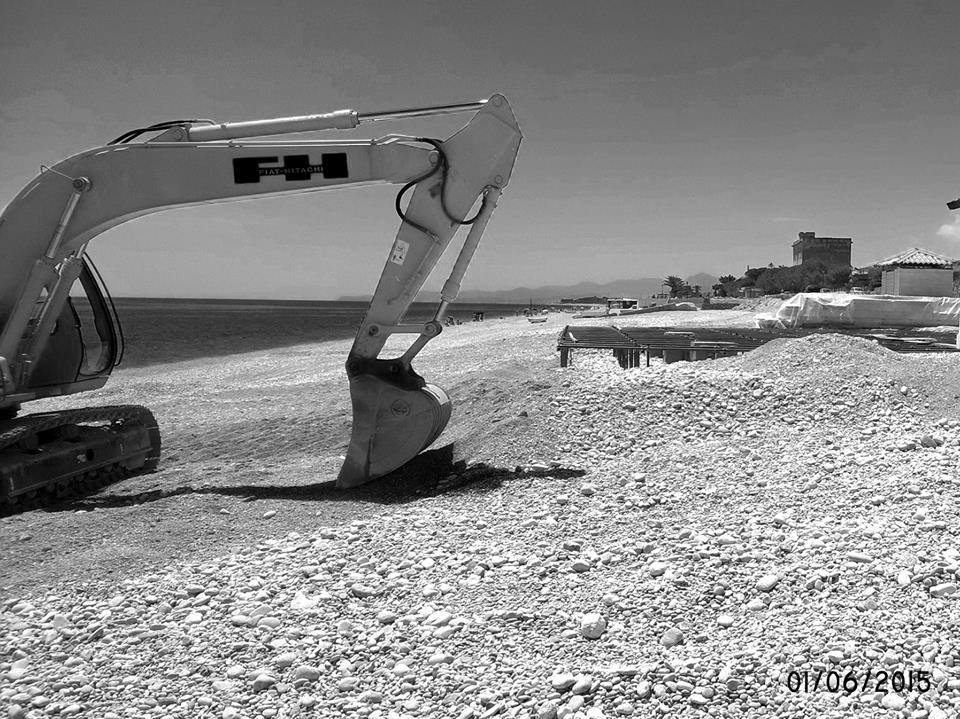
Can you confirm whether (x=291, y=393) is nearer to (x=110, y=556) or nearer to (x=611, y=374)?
(x=611, y=374)

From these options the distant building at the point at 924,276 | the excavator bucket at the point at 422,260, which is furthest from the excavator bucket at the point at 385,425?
the distant building at the point at 924,276

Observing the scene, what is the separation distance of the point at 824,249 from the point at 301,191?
4814 inches

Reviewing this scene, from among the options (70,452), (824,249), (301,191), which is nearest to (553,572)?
(301,191)

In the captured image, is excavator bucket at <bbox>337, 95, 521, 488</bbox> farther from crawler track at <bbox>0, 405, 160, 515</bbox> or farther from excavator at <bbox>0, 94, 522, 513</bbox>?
crawler track at <bbox>0, 405, 160, 515</bbox>

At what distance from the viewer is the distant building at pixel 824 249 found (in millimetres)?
114688

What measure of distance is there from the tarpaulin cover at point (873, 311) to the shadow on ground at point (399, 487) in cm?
1380

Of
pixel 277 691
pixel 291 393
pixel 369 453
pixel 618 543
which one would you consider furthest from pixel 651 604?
pixel 291 393

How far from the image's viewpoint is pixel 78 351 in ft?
26.7

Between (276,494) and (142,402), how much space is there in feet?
36.6

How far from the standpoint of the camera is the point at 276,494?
714cm
